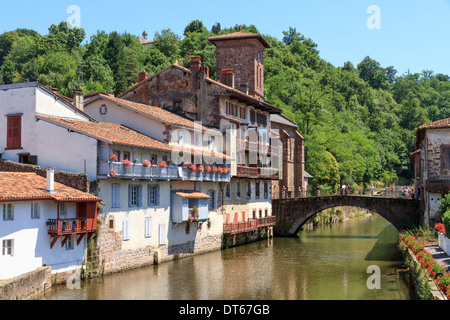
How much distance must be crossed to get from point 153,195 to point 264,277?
931cm

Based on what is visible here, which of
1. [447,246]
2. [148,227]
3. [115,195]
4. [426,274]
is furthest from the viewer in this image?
[148,227]

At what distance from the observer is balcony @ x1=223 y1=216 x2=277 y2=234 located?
5147cm

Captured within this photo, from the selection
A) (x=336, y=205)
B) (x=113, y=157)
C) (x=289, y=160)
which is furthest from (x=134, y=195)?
(x=289, y=160)

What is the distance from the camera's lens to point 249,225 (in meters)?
54.8

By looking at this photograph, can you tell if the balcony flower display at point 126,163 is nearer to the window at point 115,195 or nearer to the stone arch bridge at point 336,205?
the window at point 115,195

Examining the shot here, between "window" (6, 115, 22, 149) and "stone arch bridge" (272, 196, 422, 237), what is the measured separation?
32270 mm

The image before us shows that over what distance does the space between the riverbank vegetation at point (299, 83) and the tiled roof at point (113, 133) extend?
1037 inches

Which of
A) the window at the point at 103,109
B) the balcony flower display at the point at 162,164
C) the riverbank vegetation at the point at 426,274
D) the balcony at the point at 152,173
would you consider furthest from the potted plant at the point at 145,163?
the riverbank vegetation at the point at 426,274

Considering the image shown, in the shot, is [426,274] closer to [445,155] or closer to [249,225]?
[445,155]

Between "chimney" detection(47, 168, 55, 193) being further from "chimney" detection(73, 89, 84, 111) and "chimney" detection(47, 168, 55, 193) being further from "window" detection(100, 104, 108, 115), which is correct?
"window" detection(100, 104, 108, 115)

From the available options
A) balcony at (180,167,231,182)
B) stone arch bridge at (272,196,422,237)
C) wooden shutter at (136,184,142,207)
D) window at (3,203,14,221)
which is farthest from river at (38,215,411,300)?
balcony at (180,167,231,182)

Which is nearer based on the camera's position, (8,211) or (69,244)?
(8,211)

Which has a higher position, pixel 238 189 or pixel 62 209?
pixel 238 189

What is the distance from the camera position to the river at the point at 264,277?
31406 mm
